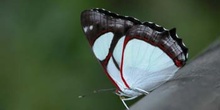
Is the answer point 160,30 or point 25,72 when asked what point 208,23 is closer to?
point 25,72

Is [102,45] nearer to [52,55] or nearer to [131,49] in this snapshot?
[131,49]

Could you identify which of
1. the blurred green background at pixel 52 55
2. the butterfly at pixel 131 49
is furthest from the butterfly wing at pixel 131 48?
A: the blurred green background at pixel 52 55

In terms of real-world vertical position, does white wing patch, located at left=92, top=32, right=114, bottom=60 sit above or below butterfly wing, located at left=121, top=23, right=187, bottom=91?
above

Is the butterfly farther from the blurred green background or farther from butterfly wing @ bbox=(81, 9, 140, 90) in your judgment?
the blurred green background

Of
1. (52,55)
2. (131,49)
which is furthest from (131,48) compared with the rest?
(52,55)

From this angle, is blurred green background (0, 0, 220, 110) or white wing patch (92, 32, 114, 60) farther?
blurred green background (0, 0, 220, 110)

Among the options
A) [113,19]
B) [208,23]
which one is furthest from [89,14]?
[208,23]

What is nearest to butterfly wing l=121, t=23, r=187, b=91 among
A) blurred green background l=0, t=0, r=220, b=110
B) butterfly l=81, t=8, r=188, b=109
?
butterfly l=81, t=8, r=188, b=109
